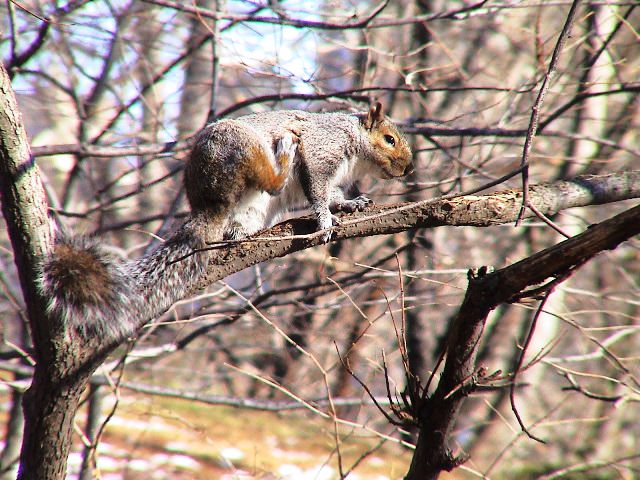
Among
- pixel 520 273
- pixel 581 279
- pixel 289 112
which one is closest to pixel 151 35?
pixel 289 112

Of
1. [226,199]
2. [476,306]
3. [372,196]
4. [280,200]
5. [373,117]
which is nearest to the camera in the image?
[476,306]

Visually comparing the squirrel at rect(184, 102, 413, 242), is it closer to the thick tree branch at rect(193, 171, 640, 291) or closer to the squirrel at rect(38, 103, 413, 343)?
the squirrel at rect(38, 103, 413, 343)

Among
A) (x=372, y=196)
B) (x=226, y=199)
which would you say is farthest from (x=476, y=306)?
(x=372, y=196)

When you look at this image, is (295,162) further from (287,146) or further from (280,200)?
(280,200)

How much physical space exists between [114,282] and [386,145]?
1586mm

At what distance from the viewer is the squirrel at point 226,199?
1955 mm

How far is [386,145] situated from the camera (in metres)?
3.20

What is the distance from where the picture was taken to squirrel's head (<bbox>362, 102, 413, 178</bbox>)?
10.5 ft

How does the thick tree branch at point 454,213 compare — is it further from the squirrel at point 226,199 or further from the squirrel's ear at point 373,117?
the squirrel's ear at point 373,117

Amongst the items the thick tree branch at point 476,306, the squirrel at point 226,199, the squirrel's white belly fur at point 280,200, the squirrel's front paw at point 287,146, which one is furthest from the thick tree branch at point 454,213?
the squirrel's front paw at point 287,146

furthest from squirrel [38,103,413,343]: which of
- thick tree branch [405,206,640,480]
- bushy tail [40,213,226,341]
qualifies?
thick tree branch [405,206,640,480]

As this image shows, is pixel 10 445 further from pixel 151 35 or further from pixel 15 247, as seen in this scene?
pixel 151 35

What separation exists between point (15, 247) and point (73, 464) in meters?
2.81

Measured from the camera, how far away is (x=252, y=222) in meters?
2.80
